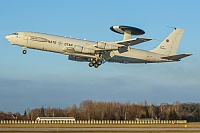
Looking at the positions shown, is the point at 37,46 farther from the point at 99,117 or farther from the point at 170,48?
the point at 99,117

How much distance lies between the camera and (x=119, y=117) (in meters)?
182

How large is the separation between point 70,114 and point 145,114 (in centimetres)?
4014

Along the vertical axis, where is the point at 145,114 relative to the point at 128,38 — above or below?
below

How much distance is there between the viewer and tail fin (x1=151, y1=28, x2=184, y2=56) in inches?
2594

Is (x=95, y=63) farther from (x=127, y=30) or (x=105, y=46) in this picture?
(x=127, y=30)

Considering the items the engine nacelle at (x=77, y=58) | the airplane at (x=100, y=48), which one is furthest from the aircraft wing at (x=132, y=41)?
the engine nacelle at (x=77, y=58)

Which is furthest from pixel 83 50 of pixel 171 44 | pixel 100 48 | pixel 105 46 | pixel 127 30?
pixel 171 44

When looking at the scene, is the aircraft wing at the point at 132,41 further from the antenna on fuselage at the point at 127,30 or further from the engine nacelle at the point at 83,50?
→ the engine nacelle at the point at 83,50

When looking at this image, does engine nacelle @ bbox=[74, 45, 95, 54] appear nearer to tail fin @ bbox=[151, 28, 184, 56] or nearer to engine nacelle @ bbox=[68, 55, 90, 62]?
engine nacelle @ bbox=[68, 55, 90, 62]

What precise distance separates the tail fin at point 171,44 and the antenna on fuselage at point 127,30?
18.7 ft

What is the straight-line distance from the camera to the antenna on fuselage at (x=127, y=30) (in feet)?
193

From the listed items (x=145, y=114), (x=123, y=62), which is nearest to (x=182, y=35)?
(x=123, y=62)

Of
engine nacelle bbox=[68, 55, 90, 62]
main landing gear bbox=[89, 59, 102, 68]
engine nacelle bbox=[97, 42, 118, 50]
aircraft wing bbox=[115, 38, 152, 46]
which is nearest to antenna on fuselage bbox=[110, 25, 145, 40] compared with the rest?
aircraft wing bbox=[115, 38, 152, 46]

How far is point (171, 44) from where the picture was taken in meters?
66.8
